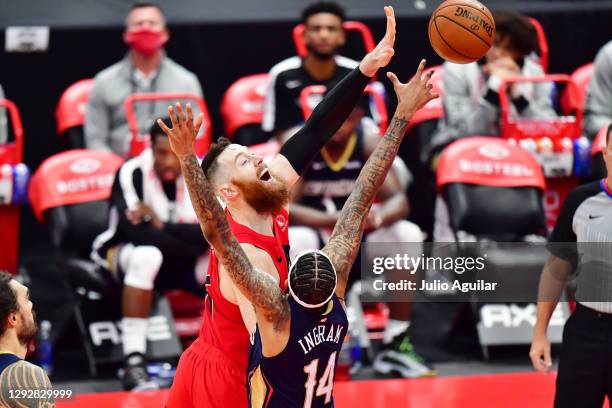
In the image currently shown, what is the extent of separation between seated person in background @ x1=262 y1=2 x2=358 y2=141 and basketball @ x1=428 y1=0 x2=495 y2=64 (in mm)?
2815

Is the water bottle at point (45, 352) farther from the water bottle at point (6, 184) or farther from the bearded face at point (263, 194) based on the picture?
the bearded face at point (263, 194)

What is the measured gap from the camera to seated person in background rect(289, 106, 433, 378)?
7551 mm

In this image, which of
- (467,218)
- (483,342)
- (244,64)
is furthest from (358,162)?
(244,64)

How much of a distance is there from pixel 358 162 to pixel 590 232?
2.76m

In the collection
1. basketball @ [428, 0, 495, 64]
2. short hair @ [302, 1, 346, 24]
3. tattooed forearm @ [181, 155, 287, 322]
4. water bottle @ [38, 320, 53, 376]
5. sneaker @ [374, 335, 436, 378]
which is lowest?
water bottle @ [38, 320, 53, 376]

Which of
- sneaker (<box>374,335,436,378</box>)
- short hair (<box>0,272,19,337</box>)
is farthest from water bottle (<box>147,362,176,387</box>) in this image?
short hair (<box>0,272,19,337</box>)

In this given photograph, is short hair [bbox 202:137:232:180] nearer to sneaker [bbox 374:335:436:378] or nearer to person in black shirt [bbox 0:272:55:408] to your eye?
person in black shirt [bbox 0:272:55:408]

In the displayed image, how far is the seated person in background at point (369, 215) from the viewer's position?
24.8ft

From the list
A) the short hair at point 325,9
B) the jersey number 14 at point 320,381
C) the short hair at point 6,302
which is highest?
the short hair at point 325,9

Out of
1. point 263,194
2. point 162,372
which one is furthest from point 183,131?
point 162,372

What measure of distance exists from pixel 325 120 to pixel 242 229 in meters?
0.67

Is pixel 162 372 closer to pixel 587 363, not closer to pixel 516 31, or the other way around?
pixel 587 363

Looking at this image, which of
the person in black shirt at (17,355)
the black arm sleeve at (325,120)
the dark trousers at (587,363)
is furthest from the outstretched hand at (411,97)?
the person in black shirt at (17,355)

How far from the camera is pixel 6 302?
442 cm
